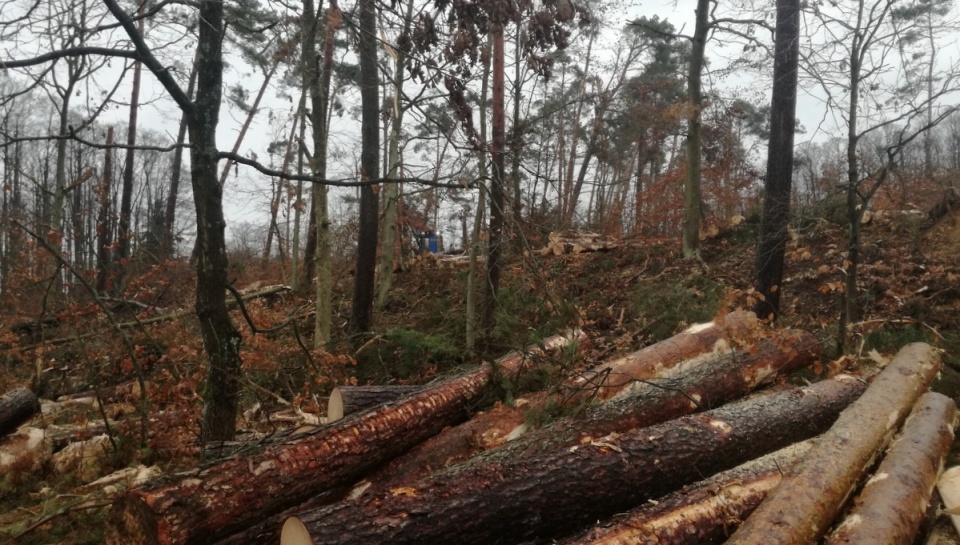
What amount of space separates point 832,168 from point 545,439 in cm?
2066

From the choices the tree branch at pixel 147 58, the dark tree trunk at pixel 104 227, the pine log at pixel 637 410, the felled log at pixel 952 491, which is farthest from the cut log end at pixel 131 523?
the dark tree trunk at pixel 104 227

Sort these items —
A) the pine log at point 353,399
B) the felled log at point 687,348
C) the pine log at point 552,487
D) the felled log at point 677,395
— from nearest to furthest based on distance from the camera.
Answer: the pine log at point 552,487 → the felled log at point 677,395 → the pine log at point 353,399 → the felled log at point 687,348

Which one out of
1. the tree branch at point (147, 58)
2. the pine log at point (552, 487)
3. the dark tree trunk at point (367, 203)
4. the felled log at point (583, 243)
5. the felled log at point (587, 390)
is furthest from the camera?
the felled log at point (583, 243)

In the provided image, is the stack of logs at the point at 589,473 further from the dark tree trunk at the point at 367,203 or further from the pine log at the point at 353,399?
the dark tree trunk at the point at 367,203

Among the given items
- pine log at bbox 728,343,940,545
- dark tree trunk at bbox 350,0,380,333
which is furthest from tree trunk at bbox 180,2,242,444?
dark tree trunk at bbox 350,0,380,333

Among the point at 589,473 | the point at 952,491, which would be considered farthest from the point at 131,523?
the point at 952,491

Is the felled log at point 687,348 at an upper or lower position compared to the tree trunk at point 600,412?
upper

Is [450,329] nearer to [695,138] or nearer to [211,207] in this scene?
[695,138]

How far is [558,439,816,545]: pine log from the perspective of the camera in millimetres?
2977

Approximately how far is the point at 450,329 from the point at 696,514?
761cm

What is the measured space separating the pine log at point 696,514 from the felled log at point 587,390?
0.72 m

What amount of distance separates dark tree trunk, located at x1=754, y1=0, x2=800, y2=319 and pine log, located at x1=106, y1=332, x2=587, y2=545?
5.54m

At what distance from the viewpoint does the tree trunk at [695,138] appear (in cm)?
1195

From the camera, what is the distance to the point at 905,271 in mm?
8984
